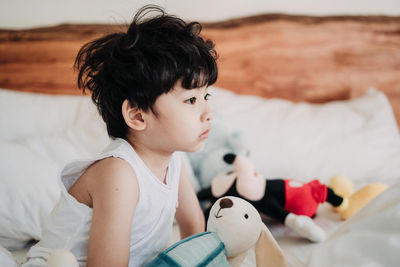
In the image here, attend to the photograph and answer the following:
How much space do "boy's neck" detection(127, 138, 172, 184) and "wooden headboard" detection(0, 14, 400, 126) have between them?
2.87ft

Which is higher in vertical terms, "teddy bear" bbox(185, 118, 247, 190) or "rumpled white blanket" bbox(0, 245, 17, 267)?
"rumpled white blanket" bbox(0, 245, 17, 267)

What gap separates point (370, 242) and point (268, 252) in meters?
0.18

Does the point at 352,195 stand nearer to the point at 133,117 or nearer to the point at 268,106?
the point at 268,106

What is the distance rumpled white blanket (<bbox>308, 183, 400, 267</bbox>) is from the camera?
50cm

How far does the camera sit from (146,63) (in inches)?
25.5

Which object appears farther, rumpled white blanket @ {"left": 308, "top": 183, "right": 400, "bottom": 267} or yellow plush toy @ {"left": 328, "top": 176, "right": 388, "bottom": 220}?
yellow plush toy @ {"left": 328, "top": 176, "right": 388, "bottom": 220}

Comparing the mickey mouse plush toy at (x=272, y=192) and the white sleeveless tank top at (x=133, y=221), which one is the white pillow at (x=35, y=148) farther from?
the mickey mouse plush toy at (x=272, y=192)

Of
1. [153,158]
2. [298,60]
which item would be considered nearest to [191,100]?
[153,158]

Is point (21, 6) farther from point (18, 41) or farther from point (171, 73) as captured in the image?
point (171, 73)

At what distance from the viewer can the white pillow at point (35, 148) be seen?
3.00 ft

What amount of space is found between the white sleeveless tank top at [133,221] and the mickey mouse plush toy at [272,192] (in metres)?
0.29

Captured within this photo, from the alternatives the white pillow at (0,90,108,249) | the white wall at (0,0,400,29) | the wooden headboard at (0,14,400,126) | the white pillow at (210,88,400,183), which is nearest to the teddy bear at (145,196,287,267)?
the white pillow at (0,90,108,249)

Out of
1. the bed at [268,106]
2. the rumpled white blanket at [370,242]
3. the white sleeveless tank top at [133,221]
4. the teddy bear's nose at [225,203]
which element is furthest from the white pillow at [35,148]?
the rumpled white blanket at [370,242]

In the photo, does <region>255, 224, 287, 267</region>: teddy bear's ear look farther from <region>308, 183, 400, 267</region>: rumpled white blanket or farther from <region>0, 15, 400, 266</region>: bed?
<region>0, 15, 400, 266</region>: bed
